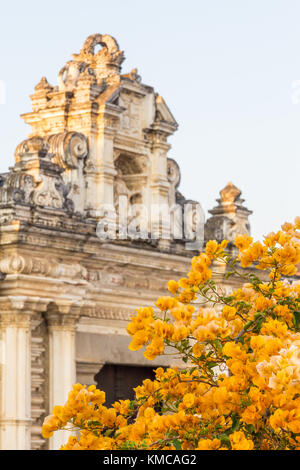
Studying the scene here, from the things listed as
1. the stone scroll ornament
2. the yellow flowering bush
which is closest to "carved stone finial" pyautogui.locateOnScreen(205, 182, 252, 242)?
the stone scroll ornament

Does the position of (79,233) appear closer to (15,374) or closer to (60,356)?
(60,356)

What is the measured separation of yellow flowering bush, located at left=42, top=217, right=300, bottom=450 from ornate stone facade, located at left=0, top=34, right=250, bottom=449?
31.3 feet

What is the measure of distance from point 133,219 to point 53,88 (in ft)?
8.65

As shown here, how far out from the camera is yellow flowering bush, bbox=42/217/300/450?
5898 millimetres

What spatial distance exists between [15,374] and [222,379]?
35.0 ft

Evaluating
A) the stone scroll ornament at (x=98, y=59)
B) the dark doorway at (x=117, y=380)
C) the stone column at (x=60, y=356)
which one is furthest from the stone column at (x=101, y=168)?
the dark doorway at (x=117, y=380)

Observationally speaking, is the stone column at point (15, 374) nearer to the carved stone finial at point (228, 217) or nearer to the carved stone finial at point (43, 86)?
the carved stone finial at point (43, 86)

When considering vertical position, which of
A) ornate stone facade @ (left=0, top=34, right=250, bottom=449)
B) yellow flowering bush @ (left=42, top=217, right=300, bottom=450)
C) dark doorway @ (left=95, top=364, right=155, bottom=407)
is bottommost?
yellow flowering bush @ (left=42, top=217, right=300, bottom=450)

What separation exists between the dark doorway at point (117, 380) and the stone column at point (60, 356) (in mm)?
1366

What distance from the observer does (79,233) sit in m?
17.7

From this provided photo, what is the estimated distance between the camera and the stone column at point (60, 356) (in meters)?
17.5

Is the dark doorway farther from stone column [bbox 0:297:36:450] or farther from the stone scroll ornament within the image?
the stone scroll ornament

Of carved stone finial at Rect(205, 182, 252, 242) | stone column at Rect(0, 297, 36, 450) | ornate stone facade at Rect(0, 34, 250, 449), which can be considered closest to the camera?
stone column at Rect(0, 297, 36, 450)
